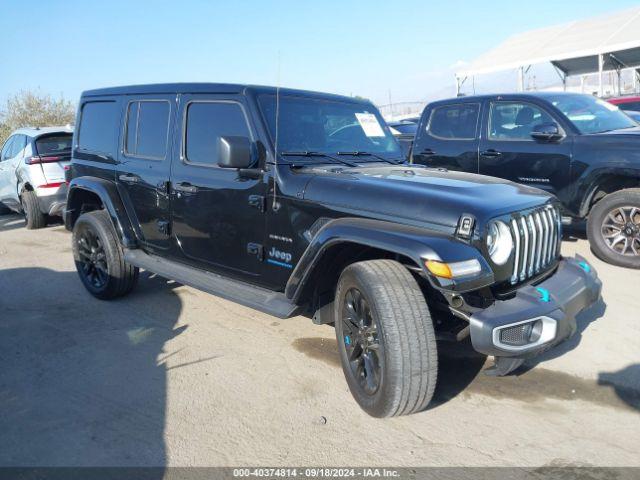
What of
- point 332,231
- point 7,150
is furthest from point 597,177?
point 7,150

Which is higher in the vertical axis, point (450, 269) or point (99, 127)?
point (99, 127)

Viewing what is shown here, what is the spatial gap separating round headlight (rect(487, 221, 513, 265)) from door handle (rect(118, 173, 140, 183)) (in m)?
3.19

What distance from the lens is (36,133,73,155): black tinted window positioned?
8789 mm

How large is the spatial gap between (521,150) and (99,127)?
4.71 m

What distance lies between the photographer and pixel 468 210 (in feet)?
9.41

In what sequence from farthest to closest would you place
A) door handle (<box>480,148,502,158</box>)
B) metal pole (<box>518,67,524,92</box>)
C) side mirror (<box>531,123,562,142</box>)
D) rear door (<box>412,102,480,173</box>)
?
metal pole (<box>518,67,524,92</box>) < rear door (<box>412,102,480,173</box>) < door handle (<box>480,148,502,158</box>) < side mirror (<box>531,123,562,142</box>)

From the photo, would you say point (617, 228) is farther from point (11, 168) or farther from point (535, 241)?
point (11, 168)

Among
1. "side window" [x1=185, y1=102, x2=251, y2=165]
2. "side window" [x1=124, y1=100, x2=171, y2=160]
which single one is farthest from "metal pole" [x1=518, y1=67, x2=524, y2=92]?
"side window" [x1=185, y1=102, x2=251, y2=165]

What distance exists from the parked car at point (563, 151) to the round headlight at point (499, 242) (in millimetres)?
3461

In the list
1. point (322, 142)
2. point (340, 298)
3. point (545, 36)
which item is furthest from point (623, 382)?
point (545, 36)

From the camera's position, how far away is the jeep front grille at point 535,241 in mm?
3051

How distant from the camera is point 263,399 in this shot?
11.0ft

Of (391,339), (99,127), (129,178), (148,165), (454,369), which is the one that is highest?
(99,127)

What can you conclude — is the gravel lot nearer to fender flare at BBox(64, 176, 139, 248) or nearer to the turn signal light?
fender flare at BBox(64, 176, 139, 248)
